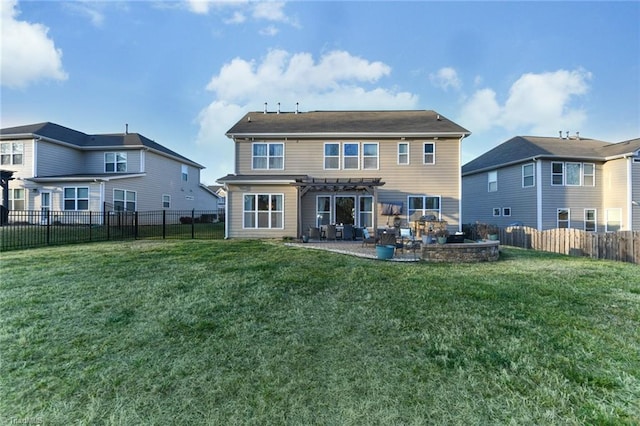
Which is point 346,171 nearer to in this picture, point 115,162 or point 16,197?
point 115,162

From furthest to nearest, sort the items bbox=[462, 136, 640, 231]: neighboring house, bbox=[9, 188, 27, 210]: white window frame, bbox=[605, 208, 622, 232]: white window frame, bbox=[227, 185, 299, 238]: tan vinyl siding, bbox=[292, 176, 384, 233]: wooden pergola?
bbox=[9, 188, 27, 210]: white window frame
bbox=[605, 208, 622, 232]: white window frame
bbox=[462, 136, 640, 231]: neighboring house
bbox=[227, 185, 299, 238]: tan vinyl siding
bbox=[292, 176, 384, 233]: wooden pergola

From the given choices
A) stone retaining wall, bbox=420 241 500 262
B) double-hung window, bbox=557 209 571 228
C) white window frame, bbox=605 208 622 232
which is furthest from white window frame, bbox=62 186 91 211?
white window frame, bbox=605 208 622 232

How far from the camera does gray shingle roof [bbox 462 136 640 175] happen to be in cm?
1741

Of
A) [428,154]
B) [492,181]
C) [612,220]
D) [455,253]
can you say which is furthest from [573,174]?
[455,253]

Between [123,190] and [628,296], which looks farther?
[123,190]

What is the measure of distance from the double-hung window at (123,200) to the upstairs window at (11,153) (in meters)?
6.53

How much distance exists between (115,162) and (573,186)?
29931 millimetres

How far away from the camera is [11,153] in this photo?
19.4 m

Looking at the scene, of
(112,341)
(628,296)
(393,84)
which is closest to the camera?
(112,341)

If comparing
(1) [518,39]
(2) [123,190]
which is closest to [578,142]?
(1) [518,39]

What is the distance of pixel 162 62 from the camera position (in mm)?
16906

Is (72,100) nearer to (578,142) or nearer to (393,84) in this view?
(393,84)

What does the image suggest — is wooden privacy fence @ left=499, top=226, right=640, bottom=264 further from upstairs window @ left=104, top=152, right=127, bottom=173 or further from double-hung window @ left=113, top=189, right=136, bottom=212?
upstairs window @ left=104, top=152, right=127, bottom=173

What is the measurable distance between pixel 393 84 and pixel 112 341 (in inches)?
764
